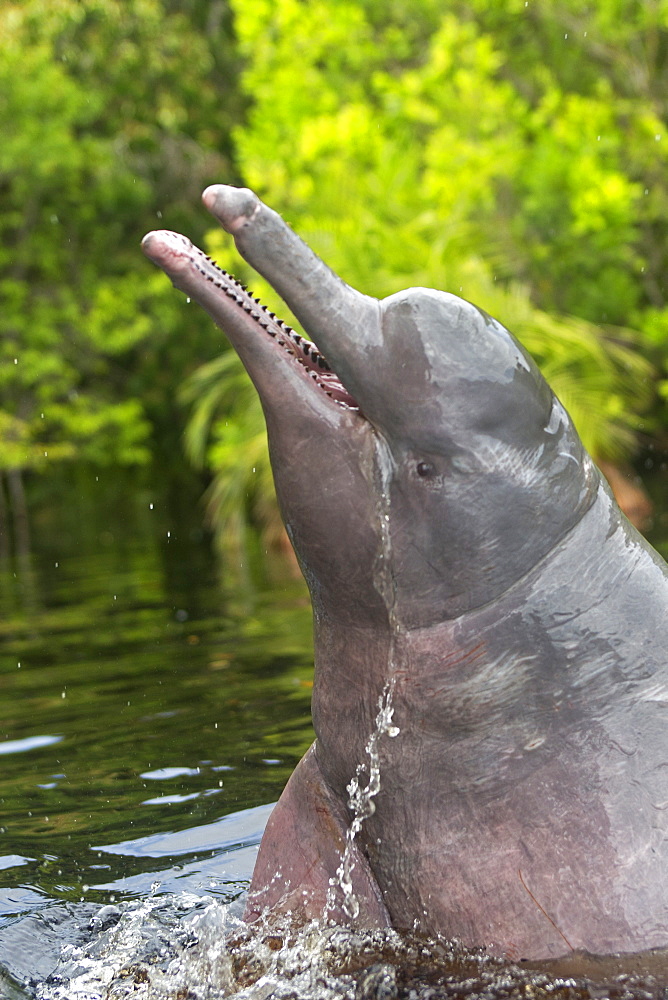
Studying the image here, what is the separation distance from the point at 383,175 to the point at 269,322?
11836mm

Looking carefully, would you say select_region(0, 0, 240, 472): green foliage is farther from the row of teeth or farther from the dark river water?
the row of teeth

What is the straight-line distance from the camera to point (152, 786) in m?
4.75

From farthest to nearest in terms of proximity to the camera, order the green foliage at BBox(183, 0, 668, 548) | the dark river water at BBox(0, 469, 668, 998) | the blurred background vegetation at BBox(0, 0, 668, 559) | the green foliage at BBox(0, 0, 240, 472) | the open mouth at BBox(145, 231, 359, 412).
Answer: the green foliage at BBox(0, 0, 240, 472), the blurred background vegetation at BBox(0, 0, 668, 559), the green foliage at BBox(183, 0, 668, 548), the dark river water at BBox(0, 469, 668, 998), the open mouth at BBox(145, 231, 359, 412)

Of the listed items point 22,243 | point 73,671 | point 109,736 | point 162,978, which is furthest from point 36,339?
point 162,978

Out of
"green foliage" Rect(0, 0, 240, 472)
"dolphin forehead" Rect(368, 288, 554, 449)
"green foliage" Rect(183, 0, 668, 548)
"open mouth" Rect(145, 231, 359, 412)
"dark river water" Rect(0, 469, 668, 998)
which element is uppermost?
"green foliage" Rect(0, 0, 240, 472)

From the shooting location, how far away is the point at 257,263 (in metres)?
2.53

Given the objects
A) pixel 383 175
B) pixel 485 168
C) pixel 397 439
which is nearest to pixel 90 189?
pixel 383 175

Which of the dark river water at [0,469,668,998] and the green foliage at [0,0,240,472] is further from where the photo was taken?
the green foliage at [0,0,240,472]

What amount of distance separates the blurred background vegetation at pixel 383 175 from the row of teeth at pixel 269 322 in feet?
31.4

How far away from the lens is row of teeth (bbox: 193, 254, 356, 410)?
255 centimetres

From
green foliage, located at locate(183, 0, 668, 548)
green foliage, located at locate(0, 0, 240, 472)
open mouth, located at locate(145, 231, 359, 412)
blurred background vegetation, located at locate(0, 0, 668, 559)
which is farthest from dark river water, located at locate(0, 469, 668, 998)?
green foliage, located at locate(0, 0, 240, 472)

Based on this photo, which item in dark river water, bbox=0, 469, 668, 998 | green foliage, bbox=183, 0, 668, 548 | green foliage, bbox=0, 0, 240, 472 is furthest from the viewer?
green foliage, bbox=0, 0, 240, 472

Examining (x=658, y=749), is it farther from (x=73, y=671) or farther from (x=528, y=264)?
(x=528, y=264)

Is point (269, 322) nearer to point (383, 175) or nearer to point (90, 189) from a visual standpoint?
point (383, 175)
